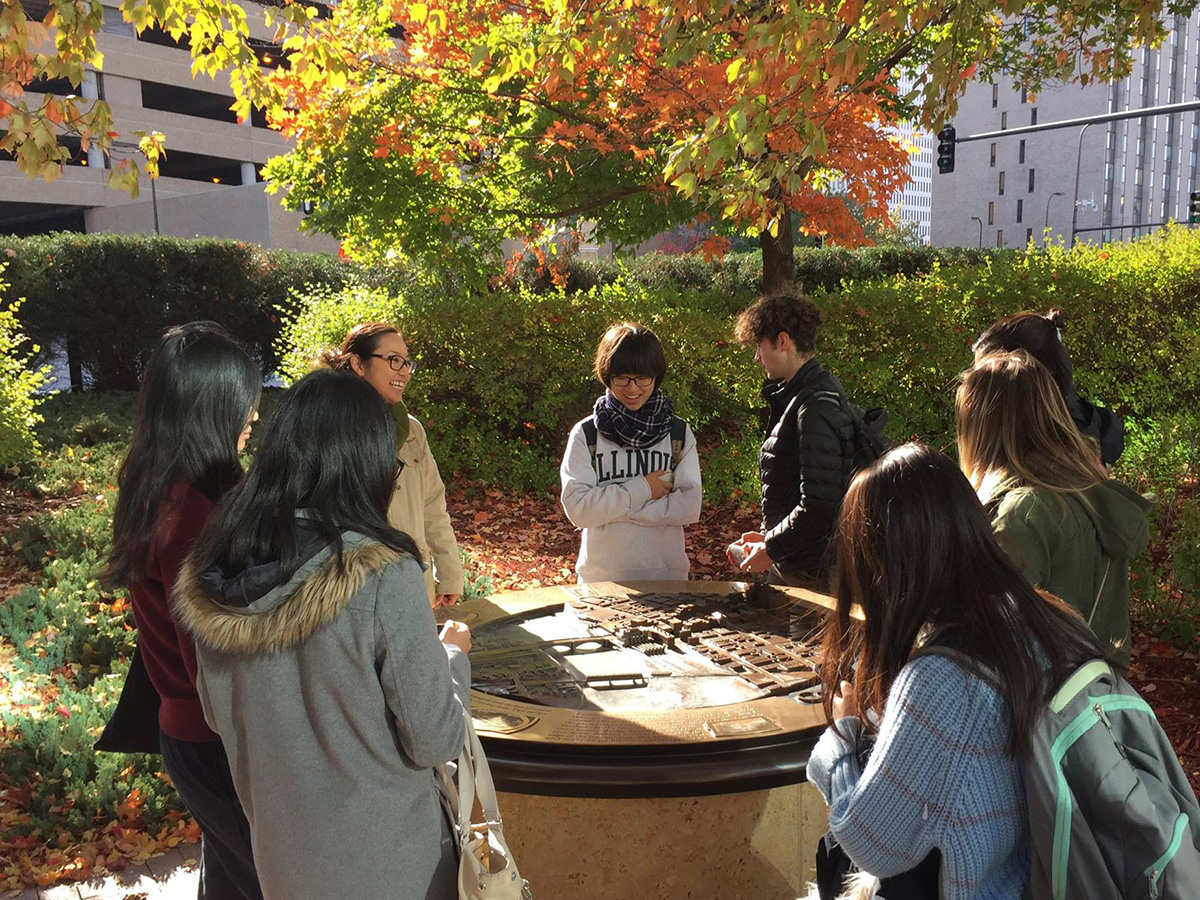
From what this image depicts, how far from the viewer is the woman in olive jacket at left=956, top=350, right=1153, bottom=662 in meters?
2.61

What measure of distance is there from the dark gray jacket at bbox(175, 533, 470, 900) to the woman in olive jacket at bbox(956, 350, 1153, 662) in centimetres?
163

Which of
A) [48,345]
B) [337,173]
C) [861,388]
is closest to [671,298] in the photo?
[861,388]

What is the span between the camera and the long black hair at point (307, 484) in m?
1.87

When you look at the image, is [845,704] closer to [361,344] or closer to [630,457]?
[630,457]

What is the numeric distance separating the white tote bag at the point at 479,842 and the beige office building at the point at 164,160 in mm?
36254

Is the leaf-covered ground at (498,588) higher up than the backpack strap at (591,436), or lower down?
lower down

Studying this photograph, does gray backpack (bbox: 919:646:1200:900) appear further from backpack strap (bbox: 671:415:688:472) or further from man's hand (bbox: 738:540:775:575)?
backpack strap (bbox: 671:415:688:472)

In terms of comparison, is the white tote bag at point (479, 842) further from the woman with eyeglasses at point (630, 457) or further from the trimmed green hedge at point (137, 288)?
the trimmed green hedge at point (137, 288)

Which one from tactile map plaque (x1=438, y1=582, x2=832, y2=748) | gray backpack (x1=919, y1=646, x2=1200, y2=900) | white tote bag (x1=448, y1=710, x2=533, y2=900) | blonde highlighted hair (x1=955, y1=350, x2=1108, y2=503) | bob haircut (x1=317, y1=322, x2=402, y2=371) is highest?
bob haircut (x1=317, y1=322, x2=402, y2=371)

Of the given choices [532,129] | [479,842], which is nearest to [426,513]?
[479,842]

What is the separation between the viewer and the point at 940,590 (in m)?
1.77

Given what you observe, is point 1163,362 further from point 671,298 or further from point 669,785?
point 669,785

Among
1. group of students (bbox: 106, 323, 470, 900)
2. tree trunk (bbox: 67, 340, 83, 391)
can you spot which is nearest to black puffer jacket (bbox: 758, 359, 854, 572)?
group of students (bbox: 106, 323, 470, 900)

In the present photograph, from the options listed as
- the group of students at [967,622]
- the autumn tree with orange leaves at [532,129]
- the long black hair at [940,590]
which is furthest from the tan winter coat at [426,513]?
the autumn tree with orange leaves at [532,129]
